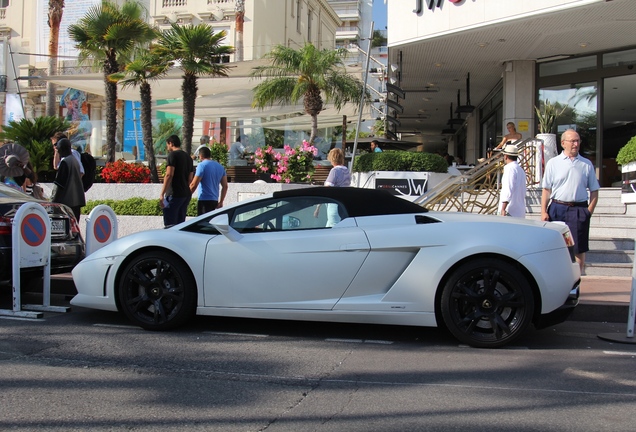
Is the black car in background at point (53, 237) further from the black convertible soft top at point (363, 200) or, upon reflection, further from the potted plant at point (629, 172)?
the potted plant at point (629, 172)

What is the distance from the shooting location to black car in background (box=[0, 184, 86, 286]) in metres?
6.64

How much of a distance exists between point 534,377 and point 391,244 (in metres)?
1.51

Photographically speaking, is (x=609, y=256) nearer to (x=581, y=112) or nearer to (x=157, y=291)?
(x=157, y=291)

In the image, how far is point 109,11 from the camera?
19.5 m

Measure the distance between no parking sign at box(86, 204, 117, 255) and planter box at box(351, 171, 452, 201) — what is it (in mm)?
6617

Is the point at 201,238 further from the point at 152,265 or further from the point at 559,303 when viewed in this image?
the point at 559,303

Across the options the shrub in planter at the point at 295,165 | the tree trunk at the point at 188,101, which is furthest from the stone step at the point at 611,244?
the tree trunk at the point at 188,101

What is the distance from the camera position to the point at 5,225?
21.9 ft

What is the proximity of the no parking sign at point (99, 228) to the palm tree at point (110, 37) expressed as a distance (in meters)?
11.6

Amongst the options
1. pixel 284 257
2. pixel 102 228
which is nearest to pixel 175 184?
pixel 102 228

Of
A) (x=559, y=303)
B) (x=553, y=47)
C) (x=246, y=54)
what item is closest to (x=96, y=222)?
(x=559, y=303)

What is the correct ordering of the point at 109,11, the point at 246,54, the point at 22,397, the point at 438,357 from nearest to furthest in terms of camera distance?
the point at 22,397 → the point at 438,357 → the point at 109,11 → the point at 246,54

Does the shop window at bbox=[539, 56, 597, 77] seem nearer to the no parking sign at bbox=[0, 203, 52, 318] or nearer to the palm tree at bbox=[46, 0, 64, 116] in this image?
the no parking sign at bbox=[0, 203, 52, 318]

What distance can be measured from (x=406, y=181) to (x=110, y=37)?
10.6m
